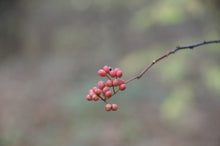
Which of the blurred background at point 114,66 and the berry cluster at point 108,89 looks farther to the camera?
the blurred background at point 114,66

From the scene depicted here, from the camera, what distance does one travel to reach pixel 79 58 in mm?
8211

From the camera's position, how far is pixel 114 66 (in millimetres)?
6617

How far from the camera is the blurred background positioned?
3.55m

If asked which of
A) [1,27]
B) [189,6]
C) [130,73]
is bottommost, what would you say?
[189,6]

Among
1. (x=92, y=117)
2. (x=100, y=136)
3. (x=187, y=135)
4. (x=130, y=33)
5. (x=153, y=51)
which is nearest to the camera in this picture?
(x=153, y=51)

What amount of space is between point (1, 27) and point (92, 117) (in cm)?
731

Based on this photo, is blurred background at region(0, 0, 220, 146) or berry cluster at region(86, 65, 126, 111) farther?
blurred background at region(0, 0, 220, 146)

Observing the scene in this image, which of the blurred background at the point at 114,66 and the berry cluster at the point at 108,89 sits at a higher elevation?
the blurred background at the point at 114,66

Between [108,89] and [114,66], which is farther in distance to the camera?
[114,66]

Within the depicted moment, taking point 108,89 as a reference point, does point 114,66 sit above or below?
above

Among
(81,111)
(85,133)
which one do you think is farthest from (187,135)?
(81,111)

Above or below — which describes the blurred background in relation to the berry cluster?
above

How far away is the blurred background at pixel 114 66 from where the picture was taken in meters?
3.55

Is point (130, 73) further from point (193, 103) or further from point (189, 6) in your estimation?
point (189, 6)
